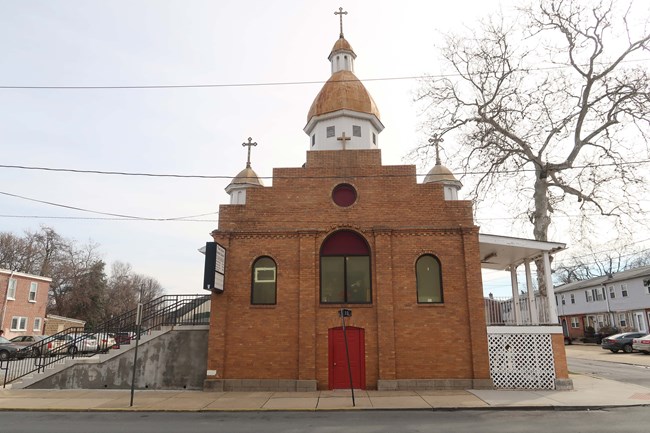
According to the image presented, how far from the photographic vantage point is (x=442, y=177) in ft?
79.2

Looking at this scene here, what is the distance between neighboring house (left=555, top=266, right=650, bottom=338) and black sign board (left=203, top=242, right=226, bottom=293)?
36492 mm

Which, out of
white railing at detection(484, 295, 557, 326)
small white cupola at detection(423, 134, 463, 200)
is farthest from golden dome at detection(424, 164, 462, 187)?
white railing at detection(484, 295, 557, 326)

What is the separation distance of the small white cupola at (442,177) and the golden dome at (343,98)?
424cm

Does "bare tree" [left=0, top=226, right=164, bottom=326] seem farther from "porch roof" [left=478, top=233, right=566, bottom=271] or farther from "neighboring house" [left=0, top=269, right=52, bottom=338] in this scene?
"porch roof" [left=478, top=233, right=566, bottom=271]

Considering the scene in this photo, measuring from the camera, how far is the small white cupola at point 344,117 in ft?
64.4

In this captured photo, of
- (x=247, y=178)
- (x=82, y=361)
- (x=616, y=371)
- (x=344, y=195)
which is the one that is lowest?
(x=616, y=371)

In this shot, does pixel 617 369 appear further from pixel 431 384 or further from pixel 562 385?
pixel 431 384

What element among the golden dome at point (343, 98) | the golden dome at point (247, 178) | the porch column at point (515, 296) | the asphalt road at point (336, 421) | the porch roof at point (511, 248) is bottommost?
the asphalt road at point (336, 421)

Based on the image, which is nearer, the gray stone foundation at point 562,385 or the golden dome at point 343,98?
the gray stone foundation at point 562,385

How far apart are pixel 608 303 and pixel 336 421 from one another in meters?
46.1

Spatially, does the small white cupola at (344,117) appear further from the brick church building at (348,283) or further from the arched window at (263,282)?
the arched window at (263,282)

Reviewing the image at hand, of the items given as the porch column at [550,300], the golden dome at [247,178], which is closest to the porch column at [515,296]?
the porch column at [550,300]

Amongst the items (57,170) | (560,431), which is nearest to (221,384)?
(57,170)

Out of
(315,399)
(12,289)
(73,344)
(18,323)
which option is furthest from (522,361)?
(18,323)
